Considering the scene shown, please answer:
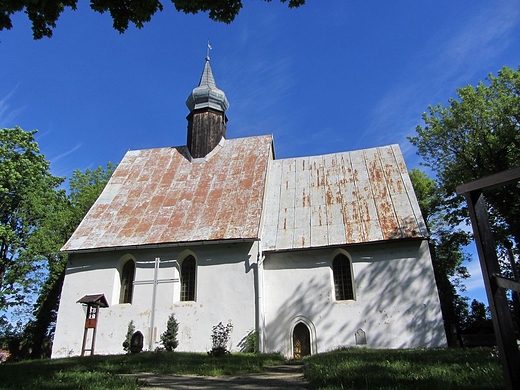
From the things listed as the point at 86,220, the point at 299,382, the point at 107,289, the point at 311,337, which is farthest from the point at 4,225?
the point at 299,382

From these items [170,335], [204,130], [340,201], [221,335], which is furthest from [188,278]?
[204,130]

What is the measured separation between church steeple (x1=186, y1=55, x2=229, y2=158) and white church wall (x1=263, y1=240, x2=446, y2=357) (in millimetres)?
8387

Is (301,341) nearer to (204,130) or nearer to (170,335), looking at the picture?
(170,335)

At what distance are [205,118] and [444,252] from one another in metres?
17.4

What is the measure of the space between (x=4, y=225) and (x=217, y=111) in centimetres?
1396

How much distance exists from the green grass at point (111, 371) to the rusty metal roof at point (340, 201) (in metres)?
6.14

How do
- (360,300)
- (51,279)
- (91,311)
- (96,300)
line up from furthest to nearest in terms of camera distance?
(51,279), (91,311), (360,300), (96,300)

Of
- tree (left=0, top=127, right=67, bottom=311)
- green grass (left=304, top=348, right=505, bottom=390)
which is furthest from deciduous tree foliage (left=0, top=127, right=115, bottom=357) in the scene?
green grass (left=304, top=348, right=505, bottom=390)

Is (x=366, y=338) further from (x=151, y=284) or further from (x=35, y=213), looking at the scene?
(x=35, y=213)

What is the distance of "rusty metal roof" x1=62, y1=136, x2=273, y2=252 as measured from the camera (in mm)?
17031

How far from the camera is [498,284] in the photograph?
327cm

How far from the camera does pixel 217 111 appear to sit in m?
23.8

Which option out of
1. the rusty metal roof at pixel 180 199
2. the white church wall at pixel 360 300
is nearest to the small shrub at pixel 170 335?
the rusty metal roof at pixel 180 199

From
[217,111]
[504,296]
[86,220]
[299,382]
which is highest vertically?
[217,111]
